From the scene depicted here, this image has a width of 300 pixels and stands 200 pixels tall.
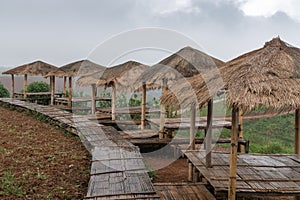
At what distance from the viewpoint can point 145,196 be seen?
3.03 m

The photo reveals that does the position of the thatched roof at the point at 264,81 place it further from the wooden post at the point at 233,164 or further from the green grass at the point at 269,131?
the green grass at the point at 269,131

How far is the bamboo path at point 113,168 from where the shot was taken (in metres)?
3.11

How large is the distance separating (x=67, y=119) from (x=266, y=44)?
552cm

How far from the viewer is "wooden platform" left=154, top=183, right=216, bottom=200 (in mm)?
3930

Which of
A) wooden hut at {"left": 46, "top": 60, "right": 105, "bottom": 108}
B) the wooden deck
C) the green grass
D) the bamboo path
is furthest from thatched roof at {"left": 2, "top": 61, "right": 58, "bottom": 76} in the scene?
the wooden deck

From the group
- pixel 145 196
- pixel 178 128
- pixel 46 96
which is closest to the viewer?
pixel 145 196

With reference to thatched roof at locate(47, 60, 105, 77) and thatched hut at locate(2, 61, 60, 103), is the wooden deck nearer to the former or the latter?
thatched roof at locate(47, 60, 105, 77)

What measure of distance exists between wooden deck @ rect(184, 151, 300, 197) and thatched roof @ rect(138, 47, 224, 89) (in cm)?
251

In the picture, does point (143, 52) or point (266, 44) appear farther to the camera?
point (143, 52)

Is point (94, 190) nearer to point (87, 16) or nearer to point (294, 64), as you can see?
point (294, 64)

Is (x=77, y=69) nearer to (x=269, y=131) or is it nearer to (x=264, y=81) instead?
(x=269, y=131)

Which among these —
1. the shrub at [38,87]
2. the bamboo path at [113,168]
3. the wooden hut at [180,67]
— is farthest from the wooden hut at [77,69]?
the bamboo path at [113,168]

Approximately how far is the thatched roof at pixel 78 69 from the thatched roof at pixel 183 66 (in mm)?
3397

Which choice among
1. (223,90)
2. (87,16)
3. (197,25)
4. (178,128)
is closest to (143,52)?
(178,128)
